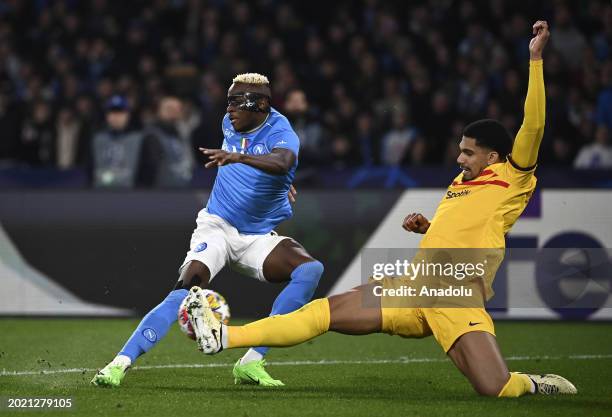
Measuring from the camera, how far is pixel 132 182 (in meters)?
12.6

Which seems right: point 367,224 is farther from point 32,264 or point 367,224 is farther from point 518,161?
point 518,161

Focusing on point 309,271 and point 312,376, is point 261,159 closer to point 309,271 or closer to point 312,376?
point 309,271

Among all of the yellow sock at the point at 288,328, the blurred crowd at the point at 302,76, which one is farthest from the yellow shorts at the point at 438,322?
the blurred crowd at the point at 302,76

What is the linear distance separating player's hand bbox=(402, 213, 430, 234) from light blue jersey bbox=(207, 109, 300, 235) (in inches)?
41.8

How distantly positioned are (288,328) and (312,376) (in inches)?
52.2

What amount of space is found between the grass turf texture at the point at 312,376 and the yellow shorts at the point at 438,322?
0.38 metres

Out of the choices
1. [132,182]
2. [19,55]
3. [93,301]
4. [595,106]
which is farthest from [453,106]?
[19,55]

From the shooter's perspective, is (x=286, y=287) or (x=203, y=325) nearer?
(x=203, y=325)

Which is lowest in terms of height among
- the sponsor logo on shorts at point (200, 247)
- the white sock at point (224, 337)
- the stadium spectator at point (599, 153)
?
the white sock at point (224, 337)

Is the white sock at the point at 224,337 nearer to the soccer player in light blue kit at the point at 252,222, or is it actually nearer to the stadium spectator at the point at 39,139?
the soccer player in light blue kit at the point at 252,222

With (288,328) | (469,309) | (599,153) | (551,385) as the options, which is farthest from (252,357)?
(599,153)

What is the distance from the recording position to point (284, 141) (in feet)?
24.0

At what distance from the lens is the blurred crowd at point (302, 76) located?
13.4 m

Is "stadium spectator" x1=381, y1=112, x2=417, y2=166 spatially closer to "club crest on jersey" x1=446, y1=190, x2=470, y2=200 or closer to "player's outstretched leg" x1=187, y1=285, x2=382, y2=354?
"club crest on jersey" x1=446, y1=190, x2=470, y2=200
